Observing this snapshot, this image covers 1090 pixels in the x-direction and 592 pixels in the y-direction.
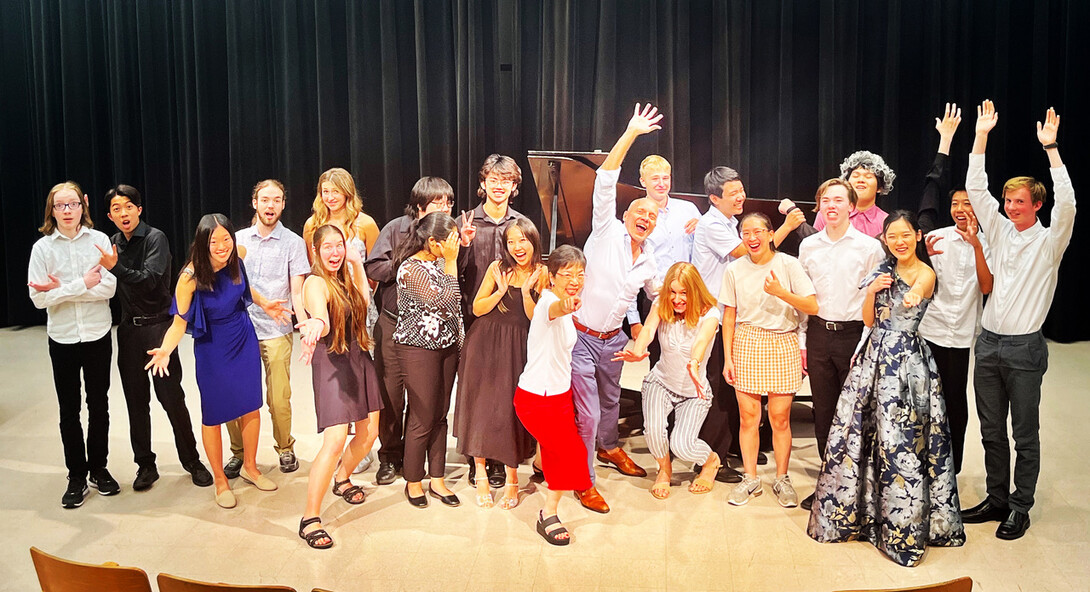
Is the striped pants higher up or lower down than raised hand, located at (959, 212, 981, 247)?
lower down

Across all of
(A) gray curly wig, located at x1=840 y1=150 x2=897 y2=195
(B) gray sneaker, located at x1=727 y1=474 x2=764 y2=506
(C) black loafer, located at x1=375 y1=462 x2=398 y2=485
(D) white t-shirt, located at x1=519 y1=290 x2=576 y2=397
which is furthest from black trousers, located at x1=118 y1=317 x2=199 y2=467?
(A) gray curly wig, located at x1=840 y1=150 x2=897 y2=195

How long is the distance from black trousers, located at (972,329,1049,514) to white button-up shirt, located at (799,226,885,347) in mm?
550

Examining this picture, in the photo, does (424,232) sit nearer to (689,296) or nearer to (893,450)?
(689,296)

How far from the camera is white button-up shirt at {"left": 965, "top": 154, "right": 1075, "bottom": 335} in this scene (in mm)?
3881

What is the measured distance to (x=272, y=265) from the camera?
4.79 m

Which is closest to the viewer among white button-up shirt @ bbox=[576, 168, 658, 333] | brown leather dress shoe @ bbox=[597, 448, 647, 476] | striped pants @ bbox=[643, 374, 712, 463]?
white button-up shirt @ bbox=[576, 168, 658, 333]

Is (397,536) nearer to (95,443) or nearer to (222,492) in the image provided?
(222,492)

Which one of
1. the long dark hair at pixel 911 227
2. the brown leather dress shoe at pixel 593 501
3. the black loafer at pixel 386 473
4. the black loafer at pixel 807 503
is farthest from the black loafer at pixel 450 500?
the long dark hair at pixel 911 227

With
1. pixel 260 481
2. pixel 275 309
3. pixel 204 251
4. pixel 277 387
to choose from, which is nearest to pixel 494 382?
pixel 275 309

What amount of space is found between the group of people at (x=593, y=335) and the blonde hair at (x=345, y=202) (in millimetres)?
12

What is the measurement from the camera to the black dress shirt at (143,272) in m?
4.46

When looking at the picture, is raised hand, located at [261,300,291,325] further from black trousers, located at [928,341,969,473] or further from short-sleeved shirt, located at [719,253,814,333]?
black trousers, located at [928,341,969,473]

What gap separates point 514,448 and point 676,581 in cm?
105

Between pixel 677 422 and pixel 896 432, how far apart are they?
1084 mm
